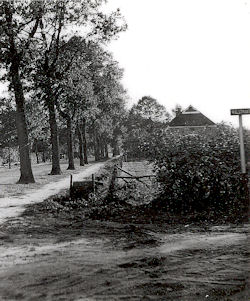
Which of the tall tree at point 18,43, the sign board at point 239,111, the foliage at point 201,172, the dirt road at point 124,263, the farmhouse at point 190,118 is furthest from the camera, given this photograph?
the farmhouse at point 190,118

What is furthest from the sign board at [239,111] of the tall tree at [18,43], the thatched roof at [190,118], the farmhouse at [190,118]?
the farmhouse at [190,118]

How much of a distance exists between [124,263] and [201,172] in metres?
5.10

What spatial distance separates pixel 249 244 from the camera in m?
6.91

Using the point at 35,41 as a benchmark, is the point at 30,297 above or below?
below

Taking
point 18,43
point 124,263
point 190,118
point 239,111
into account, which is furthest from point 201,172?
point 190,118

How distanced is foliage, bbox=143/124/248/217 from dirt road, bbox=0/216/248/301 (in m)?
1.83

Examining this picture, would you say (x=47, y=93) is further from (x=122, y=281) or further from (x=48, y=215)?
(x=122, y=281)

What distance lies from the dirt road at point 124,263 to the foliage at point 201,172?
1833 millimetres

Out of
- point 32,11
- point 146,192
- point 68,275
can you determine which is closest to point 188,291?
point 68,275

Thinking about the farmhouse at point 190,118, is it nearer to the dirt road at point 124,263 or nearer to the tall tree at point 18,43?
the tall tree at point 18,43

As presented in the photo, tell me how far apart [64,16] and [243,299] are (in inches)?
837

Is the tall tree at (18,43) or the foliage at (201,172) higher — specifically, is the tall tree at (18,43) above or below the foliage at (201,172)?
above

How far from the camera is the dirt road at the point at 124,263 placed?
15.7 ft

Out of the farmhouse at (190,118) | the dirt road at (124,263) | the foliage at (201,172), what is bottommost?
the dirt road at (124,263)
